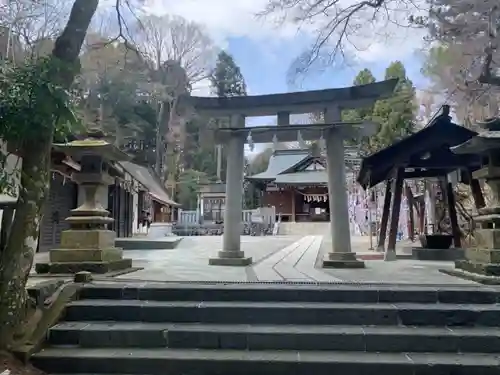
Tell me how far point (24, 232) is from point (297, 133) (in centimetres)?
552

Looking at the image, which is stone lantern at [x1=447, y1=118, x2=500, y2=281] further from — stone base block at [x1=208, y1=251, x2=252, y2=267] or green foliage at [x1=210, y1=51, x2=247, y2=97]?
green foliage at [x1=210, y1=51, x2=247, y2=97]

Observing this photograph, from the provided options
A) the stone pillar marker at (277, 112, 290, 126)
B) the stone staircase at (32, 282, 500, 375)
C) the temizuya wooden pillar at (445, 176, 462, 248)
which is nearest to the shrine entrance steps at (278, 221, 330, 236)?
the temizuya wooden pillar at (445, 176, 462, 248)

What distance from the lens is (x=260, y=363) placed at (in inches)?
141

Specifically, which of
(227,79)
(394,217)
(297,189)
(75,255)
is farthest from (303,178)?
(75,255)

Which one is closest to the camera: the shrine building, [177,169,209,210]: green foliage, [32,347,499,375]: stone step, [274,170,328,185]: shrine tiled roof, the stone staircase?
[32,347,499,375]: stone step

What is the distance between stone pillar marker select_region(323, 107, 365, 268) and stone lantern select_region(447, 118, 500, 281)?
1865 millimetres

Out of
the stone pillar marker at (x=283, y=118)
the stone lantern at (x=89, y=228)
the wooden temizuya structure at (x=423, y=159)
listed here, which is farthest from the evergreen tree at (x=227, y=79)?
the stone lantern at (x=89, y=228)

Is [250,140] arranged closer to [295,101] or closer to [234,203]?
[295,101]

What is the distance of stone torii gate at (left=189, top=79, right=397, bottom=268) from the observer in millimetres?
7566

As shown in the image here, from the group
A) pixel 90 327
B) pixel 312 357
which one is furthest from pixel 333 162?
pixel 90 327

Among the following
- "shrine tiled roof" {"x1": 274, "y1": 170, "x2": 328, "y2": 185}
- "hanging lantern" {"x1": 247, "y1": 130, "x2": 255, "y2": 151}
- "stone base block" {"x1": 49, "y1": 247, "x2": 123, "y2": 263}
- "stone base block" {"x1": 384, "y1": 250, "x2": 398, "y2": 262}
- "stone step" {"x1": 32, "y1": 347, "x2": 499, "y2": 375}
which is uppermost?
"shrine tiled roof" {"x1": 274, "y1": 170, "x2": 328, "y2": 185}

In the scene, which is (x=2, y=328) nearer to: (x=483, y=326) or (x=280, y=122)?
(x=483, y=326)

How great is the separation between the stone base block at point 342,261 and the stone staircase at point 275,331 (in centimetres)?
267

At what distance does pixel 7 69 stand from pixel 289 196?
30.0 metres
